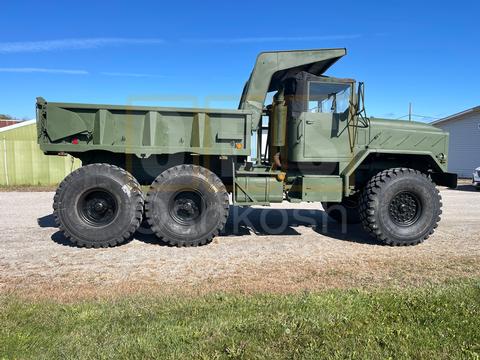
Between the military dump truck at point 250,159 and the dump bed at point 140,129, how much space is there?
2cm

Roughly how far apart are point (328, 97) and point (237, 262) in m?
3.43

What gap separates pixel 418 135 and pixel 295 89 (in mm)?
2416

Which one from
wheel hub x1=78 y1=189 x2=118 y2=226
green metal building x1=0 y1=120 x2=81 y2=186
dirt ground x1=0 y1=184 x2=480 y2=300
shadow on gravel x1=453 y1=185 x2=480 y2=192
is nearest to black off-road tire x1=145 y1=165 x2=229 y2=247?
dirt ground x1=0 y1=184 x2=480 y2=300

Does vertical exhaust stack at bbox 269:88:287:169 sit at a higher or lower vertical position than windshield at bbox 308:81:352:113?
lower

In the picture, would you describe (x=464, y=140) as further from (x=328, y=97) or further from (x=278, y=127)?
(x=278, y=127)

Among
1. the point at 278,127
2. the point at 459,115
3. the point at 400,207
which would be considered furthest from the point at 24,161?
the point at 459,115

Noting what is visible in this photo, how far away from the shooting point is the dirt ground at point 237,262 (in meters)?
4.64

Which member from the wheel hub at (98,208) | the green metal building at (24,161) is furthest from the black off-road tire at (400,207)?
the green metal building at (24,161)

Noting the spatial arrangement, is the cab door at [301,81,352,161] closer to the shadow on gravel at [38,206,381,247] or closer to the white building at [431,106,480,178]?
the shadow on gravel at [38,206,381,247]

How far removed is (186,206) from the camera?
6.57 metres

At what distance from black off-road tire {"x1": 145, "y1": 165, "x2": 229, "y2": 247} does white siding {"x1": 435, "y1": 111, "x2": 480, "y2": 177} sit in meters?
23.6

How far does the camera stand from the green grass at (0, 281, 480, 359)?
3.04 m

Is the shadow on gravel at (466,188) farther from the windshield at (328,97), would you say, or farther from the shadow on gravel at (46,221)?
the shadow on gravel at (46,221)

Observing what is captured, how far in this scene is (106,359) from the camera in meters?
2.91
